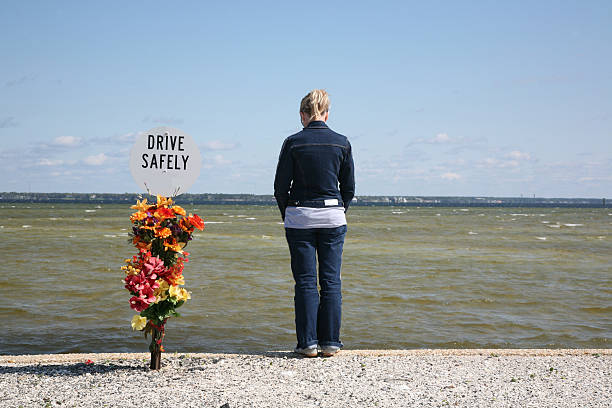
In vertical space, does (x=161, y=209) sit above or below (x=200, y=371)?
above

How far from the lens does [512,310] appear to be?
10211mm

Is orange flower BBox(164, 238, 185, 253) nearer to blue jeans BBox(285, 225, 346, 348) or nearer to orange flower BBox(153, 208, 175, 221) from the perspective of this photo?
orange flower BBox(153, 208, 175, 221)

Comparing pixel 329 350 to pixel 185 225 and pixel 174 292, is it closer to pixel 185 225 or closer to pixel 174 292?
pixel 174 292

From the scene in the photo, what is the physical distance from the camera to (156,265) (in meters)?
4.85

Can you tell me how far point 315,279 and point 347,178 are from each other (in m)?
0.91

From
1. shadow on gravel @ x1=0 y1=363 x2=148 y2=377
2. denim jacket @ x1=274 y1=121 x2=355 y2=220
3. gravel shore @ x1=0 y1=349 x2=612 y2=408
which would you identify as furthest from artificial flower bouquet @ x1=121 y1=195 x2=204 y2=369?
denim jacket @ x1=274 y1=121 x2=355 y2=220

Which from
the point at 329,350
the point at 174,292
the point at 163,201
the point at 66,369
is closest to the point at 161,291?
the point at 174,292

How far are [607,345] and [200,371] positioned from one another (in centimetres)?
551

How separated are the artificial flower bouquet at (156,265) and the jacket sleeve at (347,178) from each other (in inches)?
49.4

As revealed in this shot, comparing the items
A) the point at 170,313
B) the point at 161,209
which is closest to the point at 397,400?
the point at 170,313

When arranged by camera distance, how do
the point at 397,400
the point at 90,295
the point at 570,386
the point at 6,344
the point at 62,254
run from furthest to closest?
the point at 62,254, the point at 90,295, the point at 6,344, the point at 570,386, the point at 397,400

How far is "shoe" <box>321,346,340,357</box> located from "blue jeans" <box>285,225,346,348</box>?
4 centimetres

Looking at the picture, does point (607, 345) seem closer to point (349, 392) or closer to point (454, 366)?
point (454, 366)

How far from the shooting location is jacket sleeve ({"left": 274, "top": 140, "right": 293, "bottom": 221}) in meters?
5.19
